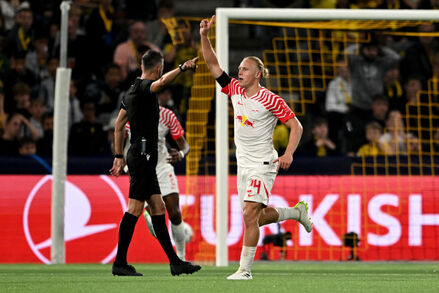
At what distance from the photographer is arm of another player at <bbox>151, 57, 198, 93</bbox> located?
336 inches

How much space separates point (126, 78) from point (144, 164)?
23.9 ft

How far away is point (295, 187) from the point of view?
44.5 feet

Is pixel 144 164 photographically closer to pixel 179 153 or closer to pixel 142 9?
pixel 179 153

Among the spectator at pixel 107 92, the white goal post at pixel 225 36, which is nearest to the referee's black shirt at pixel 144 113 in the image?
the white goal post at pixel 225 36

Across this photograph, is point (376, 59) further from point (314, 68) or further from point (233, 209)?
point (233, 209)

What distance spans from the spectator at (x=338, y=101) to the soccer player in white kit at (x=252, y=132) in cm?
617

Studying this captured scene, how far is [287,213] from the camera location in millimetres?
9633

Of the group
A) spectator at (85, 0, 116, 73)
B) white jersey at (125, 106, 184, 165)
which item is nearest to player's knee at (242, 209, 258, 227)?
white jersey at (125, 106, 184, 165)

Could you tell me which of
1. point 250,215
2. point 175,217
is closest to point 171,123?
point 175,217

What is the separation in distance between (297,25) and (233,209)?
8.48 ft

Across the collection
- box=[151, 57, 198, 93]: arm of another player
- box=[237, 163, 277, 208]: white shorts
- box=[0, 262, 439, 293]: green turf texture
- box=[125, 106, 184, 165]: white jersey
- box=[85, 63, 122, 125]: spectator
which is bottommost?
box=[0, 262, 439, 293]: green turf texture

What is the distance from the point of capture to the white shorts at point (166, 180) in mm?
11133

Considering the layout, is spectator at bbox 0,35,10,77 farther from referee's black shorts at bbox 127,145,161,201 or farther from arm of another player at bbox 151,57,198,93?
arm of another player at bbox 151,57,198,93

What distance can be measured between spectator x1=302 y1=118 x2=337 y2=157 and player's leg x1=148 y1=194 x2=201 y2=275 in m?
5.72
